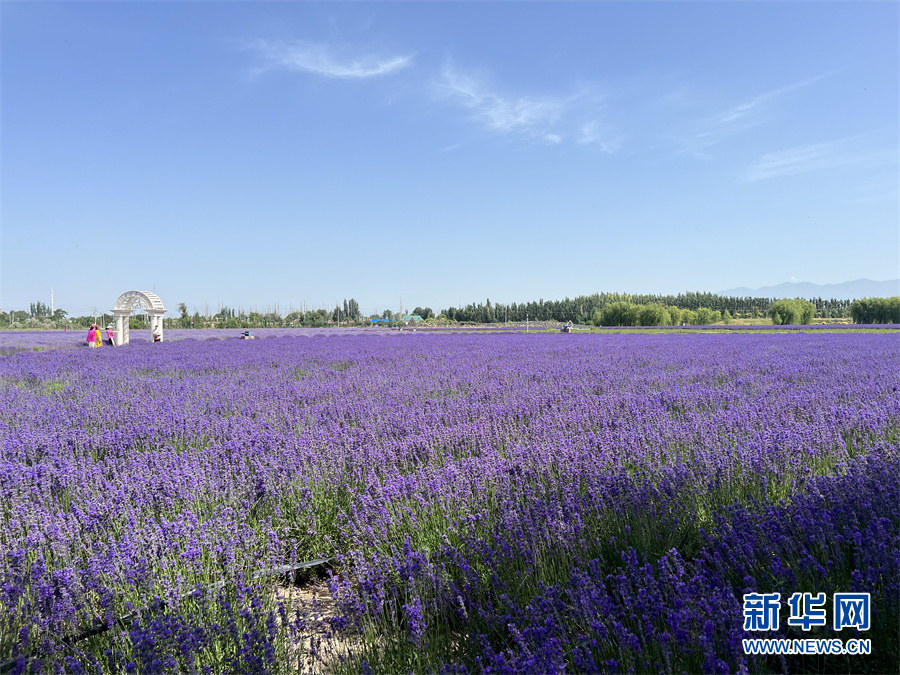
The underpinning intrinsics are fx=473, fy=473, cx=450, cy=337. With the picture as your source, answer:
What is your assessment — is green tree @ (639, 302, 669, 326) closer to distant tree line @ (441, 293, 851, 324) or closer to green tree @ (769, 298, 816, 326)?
green tree @ (769, 298, 816, 326)

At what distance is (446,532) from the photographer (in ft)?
7.92

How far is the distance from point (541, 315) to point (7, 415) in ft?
289

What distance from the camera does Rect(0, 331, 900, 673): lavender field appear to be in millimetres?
1535

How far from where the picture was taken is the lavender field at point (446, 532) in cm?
154

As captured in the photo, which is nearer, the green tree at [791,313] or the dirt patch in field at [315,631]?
the dirt patch in field at [315,631]

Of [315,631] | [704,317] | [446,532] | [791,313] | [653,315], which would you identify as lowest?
[315,631]

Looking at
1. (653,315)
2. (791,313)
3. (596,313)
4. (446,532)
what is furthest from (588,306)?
(446,532)

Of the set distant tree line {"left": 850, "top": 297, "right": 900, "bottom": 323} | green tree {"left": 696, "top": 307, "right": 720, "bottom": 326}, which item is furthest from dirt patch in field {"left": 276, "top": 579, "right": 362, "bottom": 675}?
distant tree line {"left": 850, "top": 297, "right": 900, "bottom": 323}

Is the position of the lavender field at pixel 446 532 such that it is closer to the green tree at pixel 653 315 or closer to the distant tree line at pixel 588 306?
the green tree at pixel 653 315

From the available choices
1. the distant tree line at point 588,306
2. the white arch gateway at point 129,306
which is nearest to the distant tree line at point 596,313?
the distant tree line at point 588,306

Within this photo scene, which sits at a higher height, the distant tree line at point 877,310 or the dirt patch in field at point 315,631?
the distant tree line at point 877,310

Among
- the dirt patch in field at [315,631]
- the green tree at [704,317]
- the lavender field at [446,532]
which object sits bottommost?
the dirt patch in field at [315,631]

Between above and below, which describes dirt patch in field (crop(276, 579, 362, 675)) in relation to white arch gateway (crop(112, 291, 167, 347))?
below

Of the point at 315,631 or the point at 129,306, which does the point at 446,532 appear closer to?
the point at 315,631
